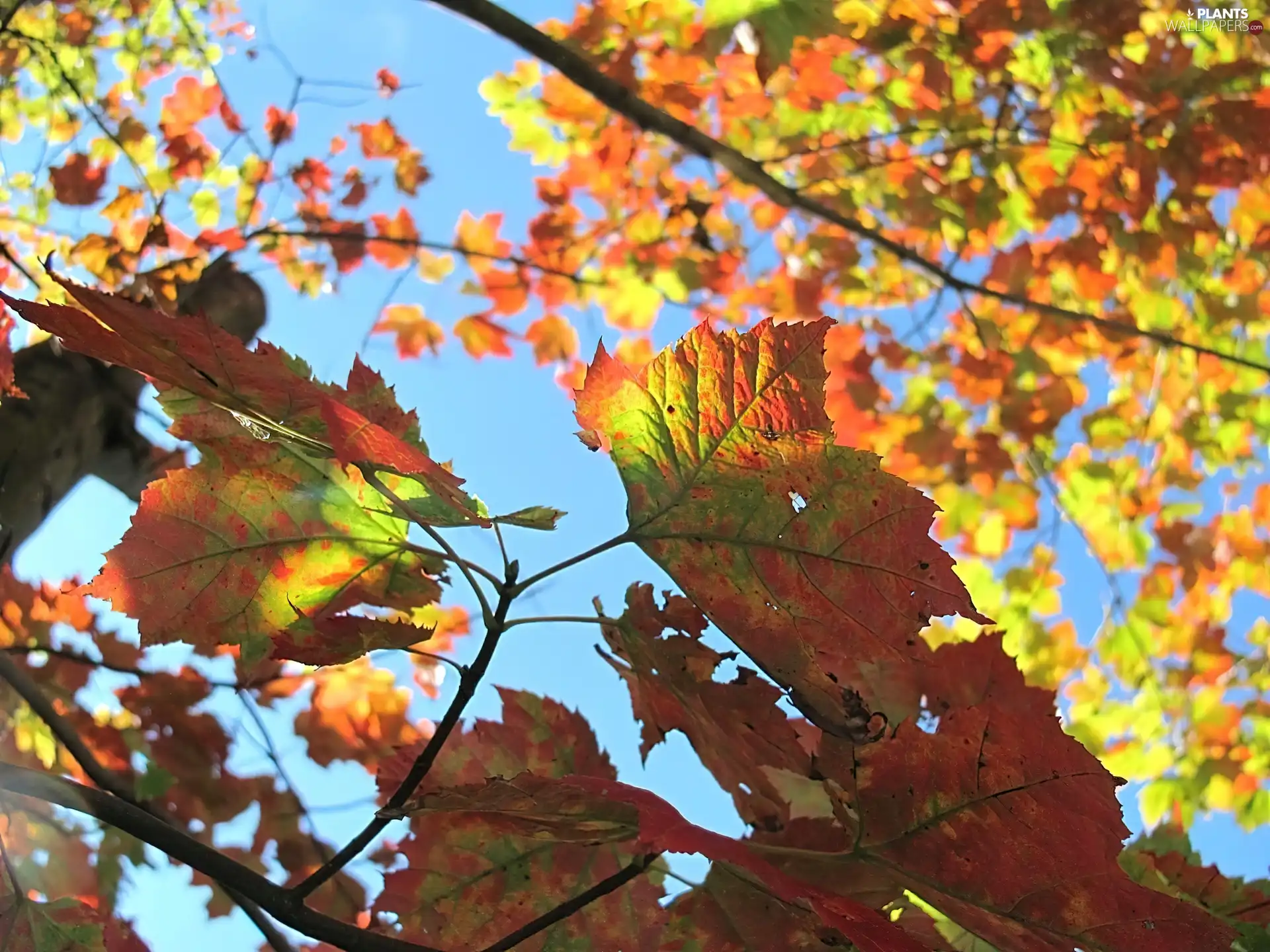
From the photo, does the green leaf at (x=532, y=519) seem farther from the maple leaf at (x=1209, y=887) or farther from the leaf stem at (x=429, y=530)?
the maple leaf at (x=1209, y=887)

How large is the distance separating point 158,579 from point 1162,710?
265cm

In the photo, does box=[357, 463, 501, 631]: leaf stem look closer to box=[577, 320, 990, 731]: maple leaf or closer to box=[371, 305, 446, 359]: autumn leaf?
box=[577, 320, 990, 731]: maple leaf

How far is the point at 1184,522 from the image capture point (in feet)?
9.27

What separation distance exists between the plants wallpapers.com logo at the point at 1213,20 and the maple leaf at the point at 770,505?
2168 millimetres

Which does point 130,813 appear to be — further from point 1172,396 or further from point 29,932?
point 1172,396

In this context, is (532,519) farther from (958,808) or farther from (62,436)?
(62,436)

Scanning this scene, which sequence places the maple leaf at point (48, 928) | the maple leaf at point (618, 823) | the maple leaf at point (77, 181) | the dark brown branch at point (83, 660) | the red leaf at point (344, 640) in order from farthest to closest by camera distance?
the maple leaf at point (77, 181)
the dark brown branch at point (83, 660)
the maple leaf at point (48, 928)
the red leaf at point (344, 640)
the maple leaf at point (618, 823)

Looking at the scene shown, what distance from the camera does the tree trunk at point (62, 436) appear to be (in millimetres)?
1473

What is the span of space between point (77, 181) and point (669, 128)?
4.75ft

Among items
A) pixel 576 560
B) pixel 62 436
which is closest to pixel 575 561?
pixel 576 560

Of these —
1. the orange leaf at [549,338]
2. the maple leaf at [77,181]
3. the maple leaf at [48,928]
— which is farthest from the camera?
the orange leaf at [549,338]

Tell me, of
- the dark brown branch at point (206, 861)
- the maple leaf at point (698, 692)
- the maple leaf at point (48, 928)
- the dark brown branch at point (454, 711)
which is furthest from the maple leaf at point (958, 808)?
the maple leaf at point (48, 928)

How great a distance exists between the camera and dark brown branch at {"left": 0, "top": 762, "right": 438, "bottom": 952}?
0.46m

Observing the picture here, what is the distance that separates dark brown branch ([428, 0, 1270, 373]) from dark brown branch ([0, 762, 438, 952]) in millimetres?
1175
